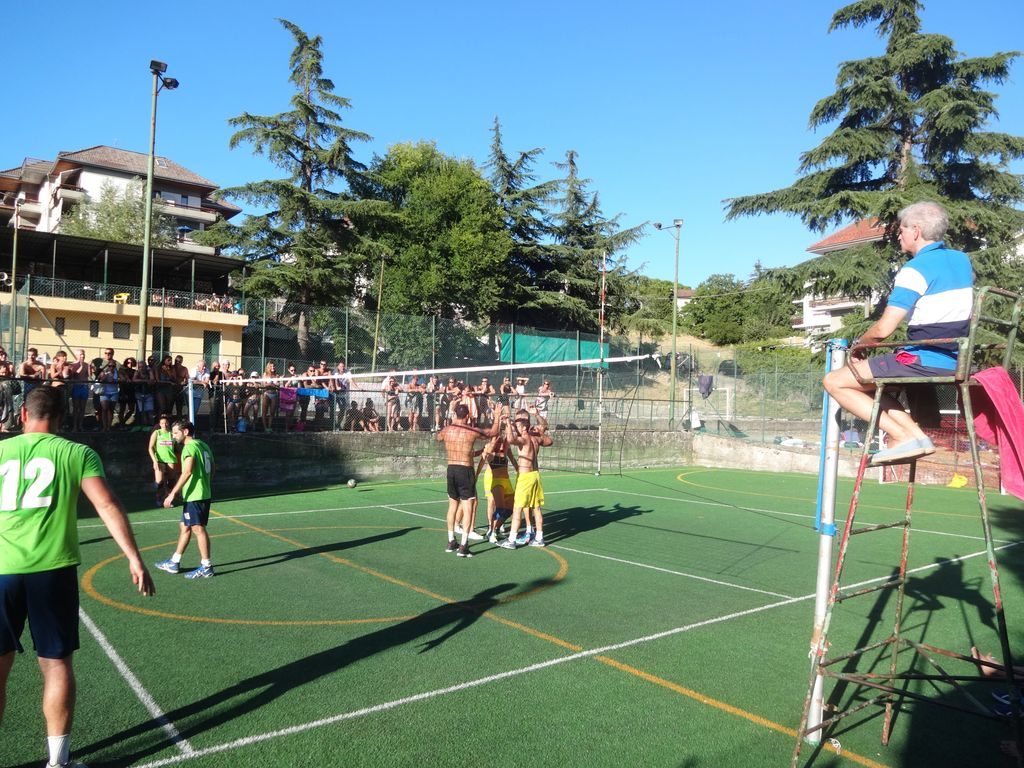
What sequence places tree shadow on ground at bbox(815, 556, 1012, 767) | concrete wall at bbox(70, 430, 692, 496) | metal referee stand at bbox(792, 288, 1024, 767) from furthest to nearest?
concrete wall at bbox(70, 430, 692, 496) < tree shadow on ground at bbox(815, 556, 1012, 767) < metal referee stand at bbox(792, 288, 1024, 767)

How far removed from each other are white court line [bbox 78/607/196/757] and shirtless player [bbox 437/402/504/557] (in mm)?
4907

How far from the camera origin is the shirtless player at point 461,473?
11.0m

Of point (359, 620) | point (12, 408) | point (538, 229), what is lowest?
point (359, 620)

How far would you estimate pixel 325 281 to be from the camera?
35.7m

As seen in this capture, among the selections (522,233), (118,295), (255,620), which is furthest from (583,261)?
(255,620)

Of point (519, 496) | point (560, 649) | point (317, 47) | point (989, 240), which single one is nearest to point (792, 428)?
point (989, 240)

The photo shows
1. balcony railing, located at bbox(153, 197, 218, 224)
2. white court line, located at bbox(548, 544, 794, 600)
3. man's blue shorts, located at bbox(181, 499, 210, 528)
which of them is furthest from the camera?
balcony railing, located at bbox(153, 197, 218, 224)

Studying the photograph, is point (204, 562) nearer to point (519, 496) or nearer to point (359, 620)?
point (359, 620)

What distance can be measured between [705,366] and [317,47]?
23698mm

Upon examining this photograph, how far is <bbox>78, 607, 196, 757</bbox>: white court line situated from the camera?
4.87 meters

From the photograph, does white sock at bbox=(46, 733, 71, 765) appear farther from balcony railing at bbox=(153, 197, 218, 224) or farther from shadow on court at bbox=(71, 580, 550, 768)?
balcony railing at bbox=(153, 197, 218, 224)

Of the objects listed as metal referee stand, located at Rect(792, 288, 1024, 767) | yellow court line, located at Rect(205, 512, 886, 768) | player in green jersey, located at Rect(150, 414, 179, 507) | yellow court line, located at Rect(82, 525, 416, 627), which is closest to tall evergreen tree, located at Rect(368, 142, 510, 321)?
player in green jersey, located at Rect(150, 414, 179, 507)

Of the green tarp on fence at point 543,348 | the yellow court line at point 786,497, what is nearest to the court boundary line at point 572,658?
the yellow court line at point 786,497

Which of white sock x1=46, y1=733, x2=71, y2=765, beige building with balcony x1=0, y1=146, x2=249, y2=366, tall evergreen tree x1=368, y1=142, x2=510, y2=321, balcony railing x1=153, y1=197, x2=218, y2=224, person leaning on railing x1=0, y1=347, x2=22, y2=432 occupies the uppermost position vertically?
balcony railing x1=153, y1=197, x2=218, y2=224
